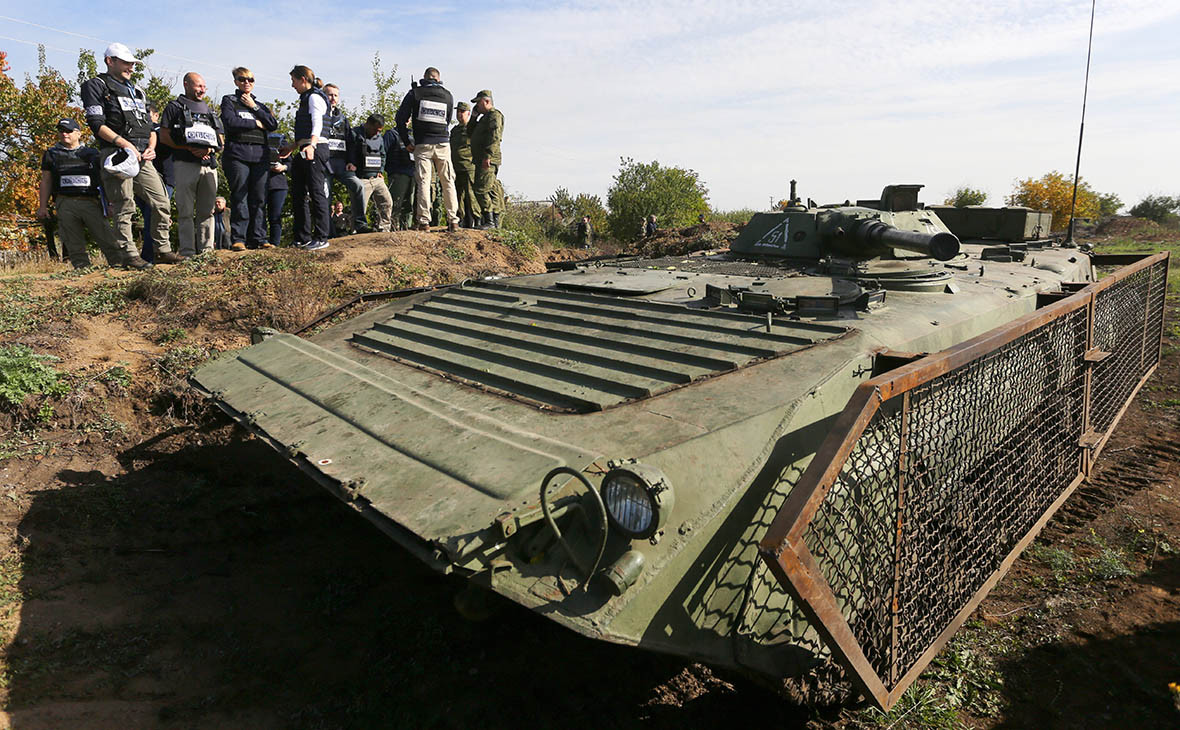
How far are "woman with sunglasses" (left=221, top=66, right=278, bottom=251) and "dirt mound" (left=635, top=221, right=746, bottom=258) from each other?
11011 millimetres

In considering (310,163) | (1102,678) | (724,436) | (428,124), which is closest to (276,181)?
(310,163)

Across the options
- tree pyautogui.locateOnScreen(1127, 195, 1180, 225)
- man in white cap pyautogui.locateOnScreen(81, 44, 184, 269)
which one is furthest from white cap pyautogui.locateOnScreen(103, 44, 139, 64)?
tree pyautogui.locateOnScreen(1127, 195, 1180, 225)

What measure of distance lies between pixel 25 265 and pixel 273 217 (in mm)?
3689

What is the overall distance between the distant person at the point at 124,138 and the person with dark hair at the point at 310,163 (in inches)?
59.7

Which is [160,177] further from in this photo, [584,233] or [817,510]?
[584,233]

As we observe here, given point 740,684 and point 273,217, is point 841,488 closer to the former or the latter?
point 740,684

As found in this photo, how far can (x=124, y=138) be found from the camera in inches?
307

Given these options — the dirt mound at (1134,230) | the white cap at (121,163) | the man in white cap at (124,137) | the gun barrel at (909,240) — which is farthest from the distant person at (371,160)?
the dirt mound at (1134,230)

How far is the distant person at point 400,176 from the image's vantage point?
11023mm

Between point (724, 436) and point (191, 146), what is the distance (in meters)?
7.70

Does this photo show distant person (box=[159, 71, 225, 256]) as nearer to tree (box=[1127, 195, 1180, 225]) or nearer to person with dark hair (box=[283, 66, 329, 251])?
person with dark hair (box=[283, 66, 329, 251])

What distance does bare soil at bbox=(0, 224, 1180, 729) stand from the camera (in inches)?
126

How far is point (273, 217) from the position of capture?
954 cm

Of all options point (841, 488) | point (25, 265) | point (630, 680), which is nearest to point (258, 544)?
point (630, 680)
